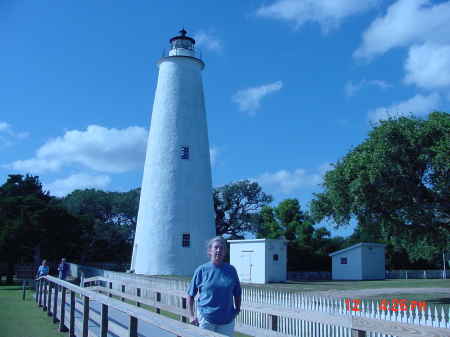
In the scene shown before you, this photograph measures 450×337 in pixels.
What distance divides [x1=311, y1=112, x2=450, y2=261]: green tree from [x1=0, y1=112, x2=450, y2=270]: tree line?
0.03 m

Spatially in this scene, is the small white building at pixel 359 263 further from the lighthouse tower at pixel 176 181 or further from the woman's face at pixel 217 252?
the woman's face at pixel 217 252

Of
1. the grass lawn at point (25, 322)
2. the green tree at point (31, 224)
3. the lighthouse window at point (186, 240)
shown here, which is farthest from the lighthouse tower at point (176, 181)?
the grass lawn at point (25, 322)

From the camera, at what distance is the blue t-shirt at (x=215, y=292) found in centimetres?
494

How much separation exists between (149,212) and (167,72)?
882 cm

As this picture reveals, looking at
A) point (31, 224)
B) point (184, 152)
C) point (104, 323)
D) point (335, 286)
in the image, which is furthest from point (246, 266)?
point (104, 323)

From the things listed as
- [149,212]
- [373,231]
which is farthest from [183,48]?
[373,231]

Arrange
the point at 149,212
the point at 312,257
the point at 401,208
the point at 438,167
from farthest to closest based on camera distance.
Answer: the point at 312,257
the point at 149,212
the point at 401,208
the point at 438,167

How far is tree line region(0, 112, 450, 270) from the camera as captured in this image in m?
15.8

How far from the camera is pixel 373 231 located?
18.1m

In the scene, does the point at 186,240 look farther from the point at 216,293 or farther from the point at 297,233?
the point at 216,293

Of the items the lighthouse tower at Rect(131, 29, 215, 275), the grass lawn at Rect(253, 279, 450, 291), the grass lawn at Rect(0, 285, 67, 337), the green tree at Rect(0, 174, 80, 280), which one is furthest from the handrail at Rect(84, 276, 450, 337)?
the green tree at Rect(0, 174, 80, 280)

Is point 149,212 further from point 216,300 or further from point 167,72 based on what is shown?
point 216,300

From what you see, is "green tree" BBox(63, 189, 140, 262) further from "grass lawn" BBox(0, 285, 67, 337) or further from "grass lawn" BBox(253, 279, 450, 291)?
"grass lawn" BBox(0, 285, 67, 337)

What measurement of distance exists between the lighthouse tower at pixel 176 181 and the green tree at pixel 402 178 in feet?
39.7
